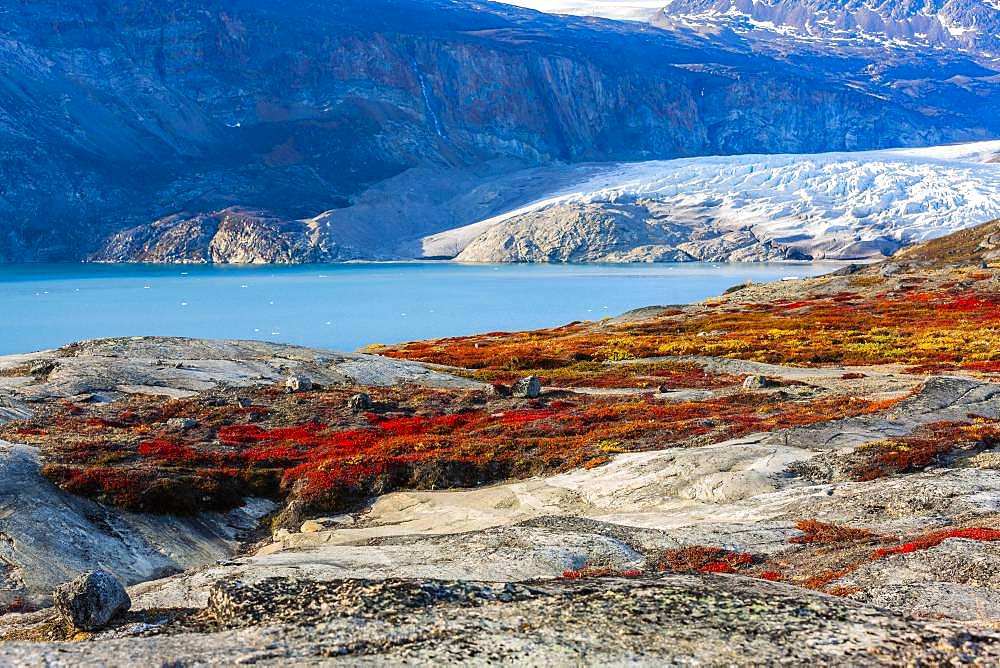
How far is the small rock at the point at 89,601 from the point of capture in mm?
12898

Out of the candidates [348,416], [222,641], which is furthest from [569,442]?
[222,641]

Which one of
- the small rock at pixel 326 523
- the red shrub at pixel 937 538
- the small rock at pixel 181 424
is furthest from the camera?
the small rock at pixel 181 424

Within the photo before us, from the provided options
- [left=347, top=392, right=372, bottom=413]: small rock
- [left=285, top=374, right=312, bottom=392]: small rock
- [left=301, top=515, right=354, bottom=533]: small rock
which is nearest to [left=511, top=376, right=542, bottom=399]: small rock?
[left=347, top=392, right=372, bottom=413]: small rock

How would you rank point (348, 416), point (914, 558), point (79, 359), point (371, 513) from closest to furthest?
point (914, 558), point (371, 513), point (348, 416), point (79, 359)

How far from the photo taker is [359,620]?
12.2 metres

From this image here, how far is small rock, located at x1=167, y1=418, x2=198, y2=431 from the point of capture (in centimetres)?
3241

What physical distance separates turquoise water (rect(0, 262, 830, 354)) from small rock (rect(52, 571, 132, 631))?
69.7 m

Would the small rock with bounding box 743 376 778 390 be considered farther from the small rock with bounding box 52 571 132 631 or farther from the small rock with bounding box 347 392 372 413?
the small rock with bounding box 52 571 132 631

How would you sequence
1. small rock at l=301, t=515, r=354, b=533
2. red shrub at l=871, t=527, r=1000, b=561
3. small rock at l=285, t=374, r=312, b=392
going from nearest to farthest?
red shrub at l=871, t=527, r=1000, b=561 → small rock at l=301, t=515, r=354, b=533 → small rock at l=285, t=374, r=312, b=392

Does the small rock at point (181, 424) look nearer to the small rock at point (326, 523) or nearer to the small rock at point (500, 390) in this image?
the small rock at point (326, 523)

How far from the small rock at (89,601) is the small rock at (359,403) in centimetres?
2343

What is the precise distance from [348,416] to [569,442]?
399 inches

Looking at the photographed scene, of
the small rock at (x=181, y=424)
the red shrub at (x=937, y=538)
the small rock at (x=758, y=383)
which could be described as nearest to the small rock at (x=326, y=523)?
the small rock at (x=181, y=424)

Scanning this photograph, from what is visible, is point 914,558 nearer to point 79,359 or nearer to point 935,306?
point 79,359
